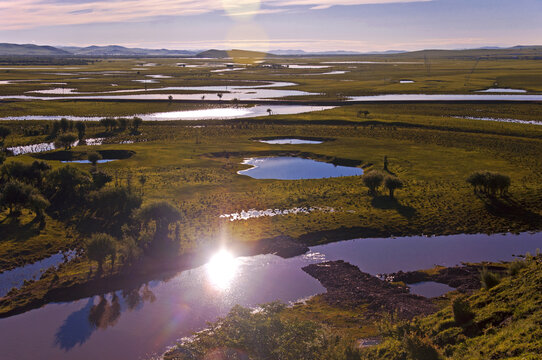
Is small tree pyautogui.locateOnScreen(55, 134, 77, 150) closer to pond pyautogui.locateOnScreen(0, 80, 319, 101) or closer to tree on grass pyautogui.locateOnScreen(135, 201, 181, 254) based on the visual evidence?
tree on grass pyautogui.locateOnScreen(135, 201, 181, 254)

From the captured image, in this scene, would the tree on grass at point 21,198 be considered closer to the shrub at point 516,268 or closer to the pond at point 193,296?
the pond at point 193,296

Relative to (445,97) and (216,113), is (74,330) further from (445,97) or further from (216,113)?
(445,97)

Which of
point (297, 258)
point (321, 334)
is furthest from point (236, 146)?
Result: point (321, 334)

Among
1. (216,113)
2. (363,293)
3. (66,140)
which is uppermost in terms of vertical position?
(216,113)

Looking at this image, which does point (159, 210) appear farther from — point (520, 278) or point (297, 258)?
point (520, 278)

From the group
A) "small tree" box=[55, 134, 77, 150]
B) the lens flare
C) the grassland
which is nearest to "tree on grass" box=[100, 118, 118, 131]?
the grassland

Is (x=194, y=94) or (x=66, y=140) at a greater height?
(x=194, y=94)

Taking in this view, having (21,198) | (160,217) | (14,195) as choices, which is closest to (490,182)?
(160,217)
